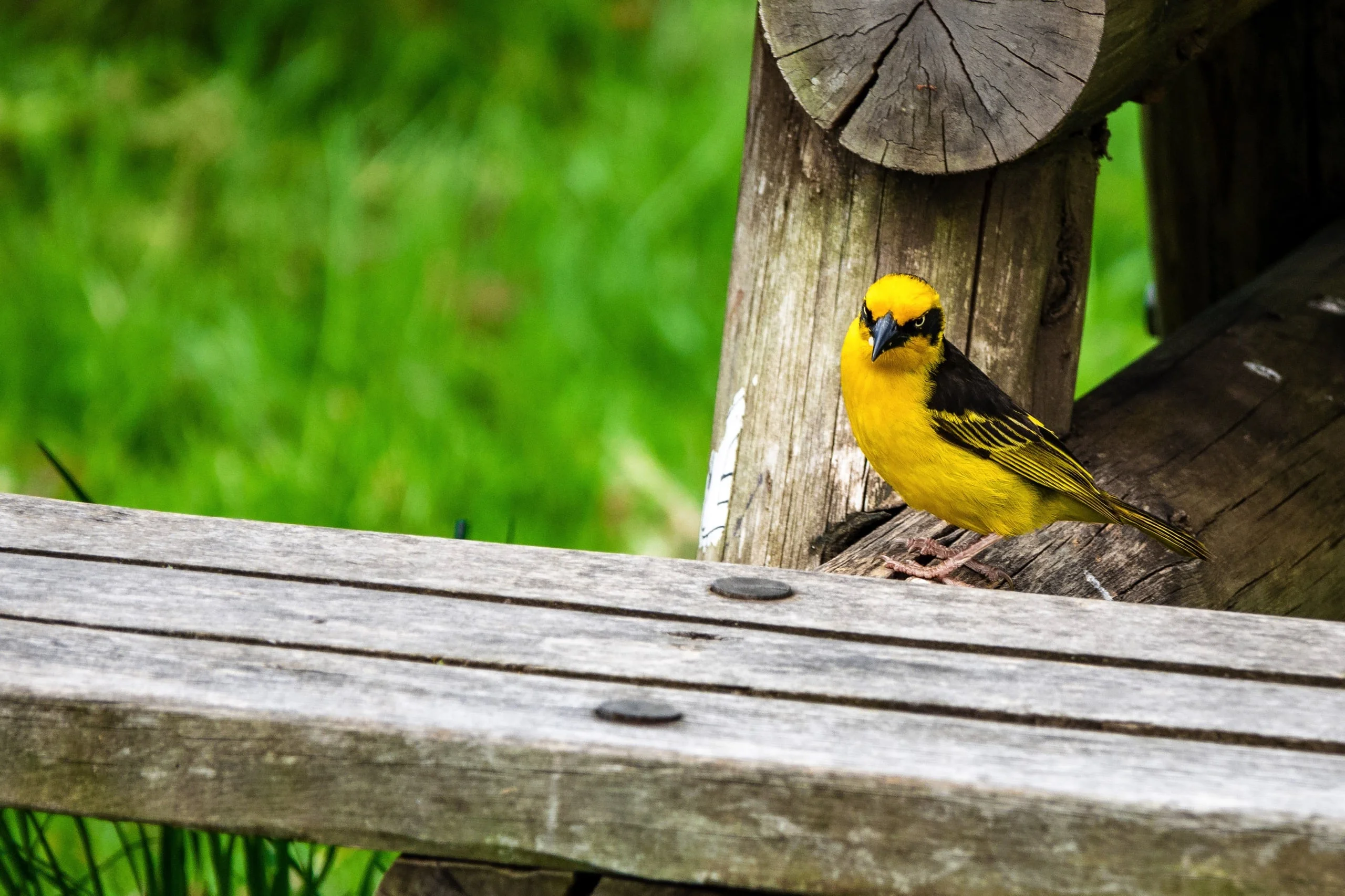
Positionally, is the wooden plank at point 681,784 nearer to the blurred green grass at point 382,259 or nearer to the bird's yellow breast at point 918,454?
the bird's yellow breast at point 918,454

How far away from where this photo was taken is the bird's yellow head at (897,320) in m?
2.71

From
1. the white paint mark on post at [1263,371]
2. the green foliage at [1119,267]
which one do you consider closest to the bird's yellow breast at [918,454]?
the white paint mark on post at [1263,371]

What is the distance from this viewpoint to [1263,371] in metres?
3.14

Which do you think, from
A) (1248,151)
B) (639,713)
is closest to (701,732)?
(639,713)

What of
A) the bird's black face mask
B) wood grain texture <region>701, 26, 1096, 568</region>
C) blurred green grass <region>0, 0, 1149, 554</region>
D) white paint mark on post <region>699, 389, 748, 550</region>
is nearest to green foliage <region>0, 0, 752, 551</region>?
blurred green grass <region>0, 0, 1149, 554</region>

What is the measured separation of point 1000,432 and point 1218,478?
41 cm

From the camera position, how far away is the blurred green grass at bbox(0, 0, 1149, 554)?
5055mm

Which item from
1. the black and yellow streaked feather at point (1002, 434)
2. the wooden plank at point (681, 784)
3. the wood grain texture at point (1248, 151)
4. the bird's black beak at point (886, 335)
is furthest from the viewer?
the wood grain texture at point (1248, 151)

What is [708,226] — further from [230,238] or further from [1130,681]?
[1130,681]

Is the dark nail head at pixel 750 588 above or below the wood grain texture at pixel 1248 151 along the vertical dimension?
below

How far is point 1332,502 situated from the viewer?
115 inches

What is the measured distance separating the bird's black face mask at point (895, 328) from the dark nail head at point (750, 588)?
89cm

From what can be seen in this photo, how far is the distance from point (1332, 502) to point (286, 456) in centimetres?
324

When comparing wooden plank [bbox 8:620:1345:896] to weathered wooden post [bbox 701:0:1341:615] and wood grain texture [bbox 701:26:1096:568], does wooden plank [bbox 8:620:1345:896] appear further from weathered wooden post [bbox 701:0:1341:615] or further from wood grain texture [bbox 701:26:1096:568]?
wood grain texture [bbox 701:26:1096:568]
